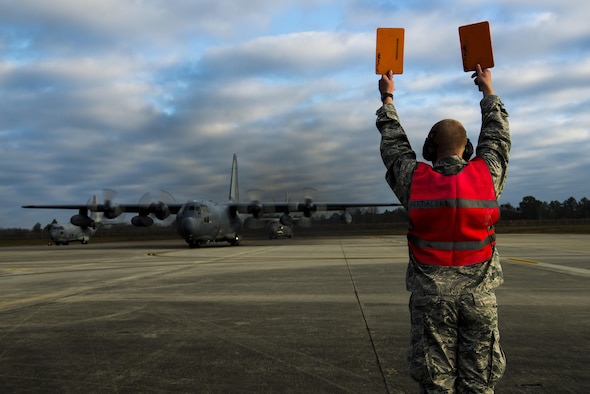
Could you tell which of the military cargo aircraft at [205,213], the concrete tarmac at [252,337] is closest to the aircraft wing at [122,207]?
the military cargo aircraft at [205,213]

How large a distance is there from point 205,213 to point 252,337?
25.4 meters

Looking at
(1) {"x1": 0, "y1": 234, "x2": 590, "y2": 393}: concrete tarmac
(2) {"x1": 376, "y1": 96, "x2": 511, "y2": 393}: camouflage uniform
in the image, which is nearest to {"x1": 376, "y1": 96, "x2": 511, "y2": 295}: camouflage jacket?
(2) {"x1": 376, "y1": 96, "x2": 511, "y2": 393}: camouflage uniform

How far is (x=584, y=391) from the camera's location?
12.8 ft

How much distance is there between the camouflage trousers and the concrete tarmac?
1537 millimetres

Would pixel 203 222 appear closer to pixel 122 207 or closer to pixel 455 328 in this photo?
pixel 122 207

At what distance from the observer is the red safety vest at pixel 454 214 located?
2.51 metres

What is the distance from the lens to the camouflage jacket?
2.58 metres

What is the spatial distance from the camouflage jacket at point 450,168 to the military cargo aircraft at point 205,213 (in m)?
27.3

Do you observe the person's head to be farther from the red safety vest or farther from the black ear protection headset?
the red safety vest

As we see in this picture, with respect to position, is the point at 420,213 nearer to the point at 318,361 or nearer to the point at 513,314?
the point at 318,361

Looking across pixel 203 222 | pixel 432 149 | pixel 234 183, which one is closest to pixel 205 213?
pixel 203 222

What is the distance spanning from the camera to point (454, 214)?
2502mm

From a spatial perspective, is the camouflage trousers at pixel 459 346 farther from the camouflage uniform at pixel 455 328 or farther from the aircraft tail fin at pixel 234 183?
the aircraft tail fin at pixel 234 183

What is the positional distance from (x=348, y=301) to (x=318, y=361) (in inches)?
146
